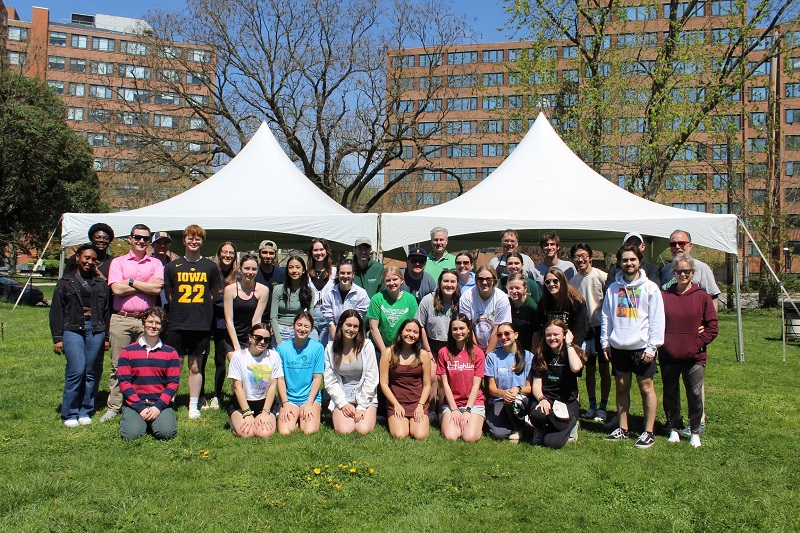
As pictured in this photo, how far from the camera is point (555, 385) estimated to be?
5.13m

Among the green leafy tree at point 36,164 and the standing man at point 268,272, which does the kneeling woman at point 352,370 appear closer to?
the standing man at point 268,272

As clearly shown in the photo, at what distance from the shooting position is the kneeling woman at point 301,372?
5.35m

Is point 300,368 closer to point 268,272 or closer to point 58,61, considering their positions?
point 268,272

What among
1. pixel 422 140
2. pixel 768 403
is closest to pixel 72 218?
pixel 768 403

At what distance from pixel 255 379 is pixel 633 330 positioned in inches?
119

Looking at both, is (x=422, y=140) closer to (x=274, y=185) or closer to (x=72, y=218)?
(x=274, y=185)

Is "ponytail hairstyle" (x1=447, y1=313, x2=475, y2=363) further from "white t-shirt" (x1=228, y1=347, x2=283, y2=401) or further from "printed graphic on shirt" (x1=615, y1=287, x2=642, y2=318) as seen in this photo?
"white t-shirt" (x1=228, y1=347, x2=283, y2=401)

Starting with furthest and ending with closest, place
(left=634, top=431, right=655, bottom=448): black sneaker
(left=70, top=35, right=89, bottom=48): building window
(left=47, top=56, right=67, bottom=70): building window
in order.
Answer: (left=70, top=35, right=89, bottom=48): building window → (left=47, top=56, right=67, bottom=70): building window → (left=634, top=431, right=655, bottom=448): black sneaker

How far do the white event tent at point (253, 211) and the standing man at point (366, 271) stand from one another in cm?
129

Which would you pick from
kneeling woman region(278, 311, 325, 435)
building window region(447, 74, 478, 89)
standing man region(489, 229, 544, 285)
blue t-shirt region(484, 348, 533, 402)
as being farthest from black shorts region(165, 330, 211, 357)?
building window region(447, 74, 478, 89)

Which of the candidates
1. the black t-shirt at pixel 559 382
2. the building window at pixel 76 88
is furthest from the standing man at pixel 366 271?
the building window at pixel 76 88

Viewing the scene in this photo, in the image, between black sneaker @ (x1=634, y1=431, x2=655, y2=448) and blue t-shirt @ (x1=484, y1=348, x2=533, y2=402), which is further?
blue t-shirt @ (x1=484, y1=348, x2=533, y2=402)

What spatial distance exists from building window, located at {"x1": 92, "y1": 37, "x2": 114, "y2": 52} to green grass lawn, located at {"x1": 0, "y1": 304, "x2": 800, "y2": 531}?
68.4m

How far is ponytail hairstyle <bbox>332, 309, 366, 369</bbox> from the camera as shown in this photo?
5398 mm
